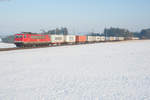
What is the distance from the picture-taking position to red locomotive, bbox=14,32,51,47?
30325mm

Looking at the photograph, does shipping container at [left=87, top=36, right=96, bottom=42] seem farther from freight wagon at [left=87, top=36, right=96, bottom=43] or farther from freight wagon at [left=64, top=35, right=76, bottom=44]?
freight wagon at [left=64, top=35, right=76, bottom=44]

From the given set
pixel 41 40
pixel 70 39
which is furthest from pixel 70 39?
pixel 41 40

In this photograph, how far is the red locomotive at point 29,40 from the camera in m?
30.3

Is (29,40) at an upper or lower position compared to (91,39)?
lower

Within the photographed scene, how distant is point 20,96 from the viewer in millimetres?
7195

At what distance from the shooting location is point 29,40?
3172 cm

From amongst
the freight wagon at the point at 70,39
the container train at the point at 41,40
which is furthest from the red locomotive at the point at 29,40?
the freight wagon at the point at 70,39

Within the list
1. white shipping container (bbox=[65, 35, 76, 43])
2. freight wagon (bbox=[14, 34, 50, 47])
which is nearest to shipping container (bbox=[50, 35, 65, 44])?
white shipping container (bbox=[65, 35, 76, 43])

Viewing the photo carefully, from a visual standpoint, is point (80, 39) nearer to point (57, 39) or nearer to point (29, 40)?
point (57, 39)

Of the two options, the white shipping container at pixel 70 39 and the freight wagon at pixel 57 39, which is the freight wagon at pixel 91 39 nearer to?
the white shipping container at pixel 70 39

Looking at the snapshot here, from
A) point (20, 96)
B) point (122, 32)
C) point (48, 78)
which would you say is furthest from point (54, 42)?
point (122, 32)

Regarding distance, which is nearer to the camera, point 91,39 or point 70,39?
point 70,39

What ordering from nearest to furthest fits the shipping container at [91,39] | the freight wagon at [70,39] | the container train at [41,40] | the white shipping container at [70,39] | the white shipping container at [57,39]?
the container train at [41,40], the white shipping container at [57,39], the freight wagon at [70,39], the white shipping container at [70,39], the shipping container at [91,39]

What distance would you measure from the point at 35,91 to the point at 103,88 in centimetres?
343
